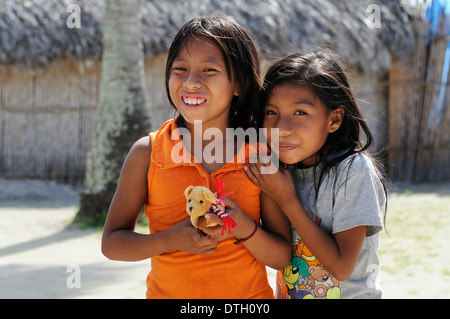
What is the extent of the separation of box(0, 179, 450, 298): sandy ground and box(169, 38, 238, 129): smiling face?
236 cm

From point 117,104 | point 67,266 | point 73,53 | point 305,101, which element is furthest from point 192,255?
point 73,53

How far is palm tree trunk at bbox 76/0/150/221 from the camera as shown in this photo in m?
6.43

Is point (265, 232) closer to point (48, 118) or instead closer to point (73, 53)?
point (73, 53)

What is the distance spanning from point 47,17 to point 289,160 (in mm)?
7932

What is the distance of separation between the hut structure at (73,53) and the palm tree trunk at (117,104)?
6.92ft

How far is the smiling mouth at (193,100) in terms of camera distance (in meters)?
1.82

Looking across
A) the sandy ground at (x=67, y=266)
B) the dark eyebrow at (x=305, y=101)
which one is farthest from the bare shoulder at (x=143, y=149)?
the sandy ground at (x=67, y=266)

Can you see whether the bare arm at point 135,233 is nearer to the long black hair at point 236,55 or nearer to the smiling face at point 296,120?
the long black hair at point 236,55

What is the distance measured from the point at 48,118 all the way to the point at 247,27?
3906 millimetres

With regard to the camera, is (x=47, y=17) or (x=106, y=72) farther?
(x=47, y=17)

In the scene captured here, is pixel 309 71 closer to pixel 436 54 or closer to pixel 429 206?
pixel 429 206

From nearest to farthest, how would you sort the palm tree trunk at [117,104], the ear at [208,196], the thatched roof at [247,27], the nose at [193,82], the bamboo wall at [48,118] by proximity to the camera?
1. the ear at [208,196]
2. the nose at [193,82]
3. the palm tree trunk at [117,104]
4. the thatched roof at [247,27]
5. the bamboo wall at [48,118]

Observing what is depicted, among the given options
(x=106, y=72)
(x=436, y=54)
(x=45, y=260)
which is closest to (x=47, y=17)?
(x=106, y=72)

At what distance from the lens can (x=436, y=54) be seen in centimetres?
1035
